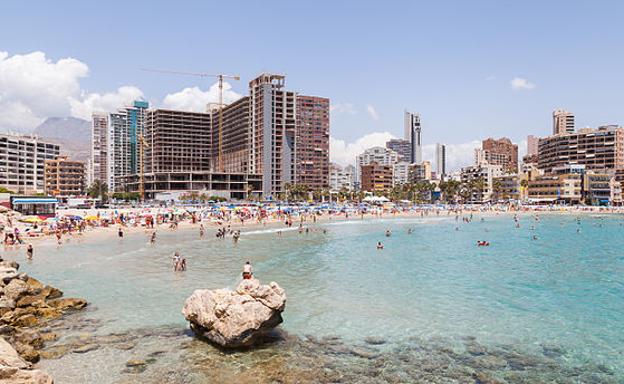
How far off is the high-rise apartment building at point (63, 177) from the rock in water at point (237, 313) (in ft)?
536

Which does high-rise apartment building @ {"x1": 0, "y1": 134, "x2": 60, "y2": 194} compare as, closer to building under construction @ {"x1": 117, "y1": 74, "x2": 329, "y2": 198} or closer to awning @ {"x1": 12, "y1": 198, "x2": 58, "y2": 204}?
building under construction @ {"x1": 117, "y1": 74, "x2": 329, "y2": 198}

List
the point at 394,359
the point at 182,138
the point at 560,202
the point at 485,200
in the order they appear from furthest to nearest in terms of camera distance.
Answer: the point at 182,138 → the point at 485,200 → the point at 560,202 → the point at 394,359

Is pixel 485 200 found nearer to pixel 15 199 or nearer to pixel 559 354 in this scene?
pixel 15 199

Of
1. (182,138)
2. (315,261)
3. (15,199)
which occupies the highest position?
(182,138)

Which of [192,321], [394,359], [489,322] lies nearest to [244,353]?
[192,321]

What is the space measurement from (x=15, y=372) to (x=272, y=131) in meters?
164

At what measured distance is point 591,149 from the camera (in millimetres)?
171125

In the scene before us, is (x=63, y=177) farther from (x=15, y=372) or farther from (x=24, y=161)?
(x=15, y=372)

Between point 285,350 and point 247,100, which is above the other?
point 247,100

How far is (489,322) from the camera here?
20141 millimetres

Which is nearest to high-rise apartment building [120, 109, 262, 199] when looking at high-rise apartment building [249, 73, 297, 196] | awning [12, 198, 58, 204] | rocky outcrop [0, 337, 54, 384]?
high-rise apartment building [249, 73, 297, 196]

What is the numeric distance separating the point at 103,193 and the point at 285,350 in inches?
6251

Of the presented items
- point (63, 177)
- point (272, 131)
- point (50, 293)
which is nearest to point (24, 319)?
point (50, 293)

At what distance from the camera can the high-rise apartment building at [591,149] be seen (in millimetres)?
166000
